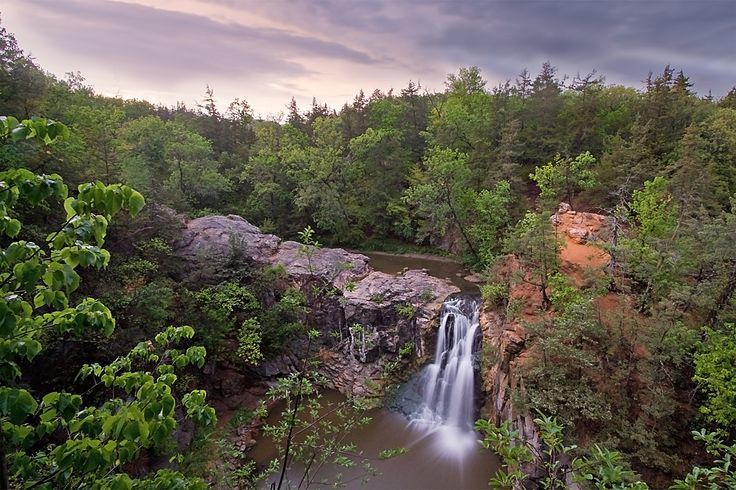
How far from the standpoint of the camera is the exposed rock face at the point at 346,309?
15.6 m

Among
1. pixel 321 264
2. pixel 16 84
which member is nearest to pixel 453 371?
pixel 321 264

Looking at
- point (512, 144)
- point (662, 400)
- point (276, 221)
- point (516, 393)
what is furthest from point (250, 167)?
point (662, 400)

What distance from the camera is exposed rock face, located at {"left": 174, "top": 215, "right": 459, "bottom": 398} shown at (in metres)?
15.6

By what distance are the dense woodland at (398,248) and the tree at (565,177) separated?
153 millimetres

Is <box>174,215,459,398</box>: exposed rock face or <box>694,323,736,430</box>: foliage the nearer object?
<box>694,323,736,430</box>: foliage

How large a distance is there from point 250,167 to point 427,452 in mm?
22649

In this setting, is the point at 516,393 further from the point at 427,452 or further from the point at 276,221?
the point at 276,221

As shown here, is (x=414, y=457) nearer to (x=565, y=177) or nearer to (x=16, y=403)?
(x=16, y=403)

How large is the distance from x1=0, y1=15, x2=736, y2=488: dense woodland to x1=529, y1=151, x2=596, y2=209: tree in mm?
153

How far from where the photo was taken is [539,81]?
2802 centimetres

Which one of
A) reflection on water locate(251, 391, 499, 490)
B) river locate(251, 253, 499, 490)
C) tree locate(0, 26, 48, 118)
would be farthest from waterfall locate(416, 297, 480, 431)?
tree locate(0, 26, 48, 118)

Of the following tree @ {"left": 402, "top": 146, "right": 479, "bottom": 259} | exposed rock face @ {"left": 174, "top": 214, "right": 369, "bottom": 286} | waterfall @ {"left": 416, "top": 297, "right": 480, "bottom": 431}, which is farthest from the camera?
tree @ {"left": 402, "top": 146, "right": 479, "bottom": 259}

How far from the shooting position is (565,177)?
18.6 meters

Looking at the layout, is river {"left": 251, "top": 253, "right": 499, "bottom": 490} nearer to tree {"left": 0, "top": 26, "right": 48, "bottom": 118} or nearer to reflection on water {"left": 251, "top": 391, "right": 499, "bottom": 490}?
reflection on water {"left": 251, "top": 391, "right": 499, "bottom": 490}
